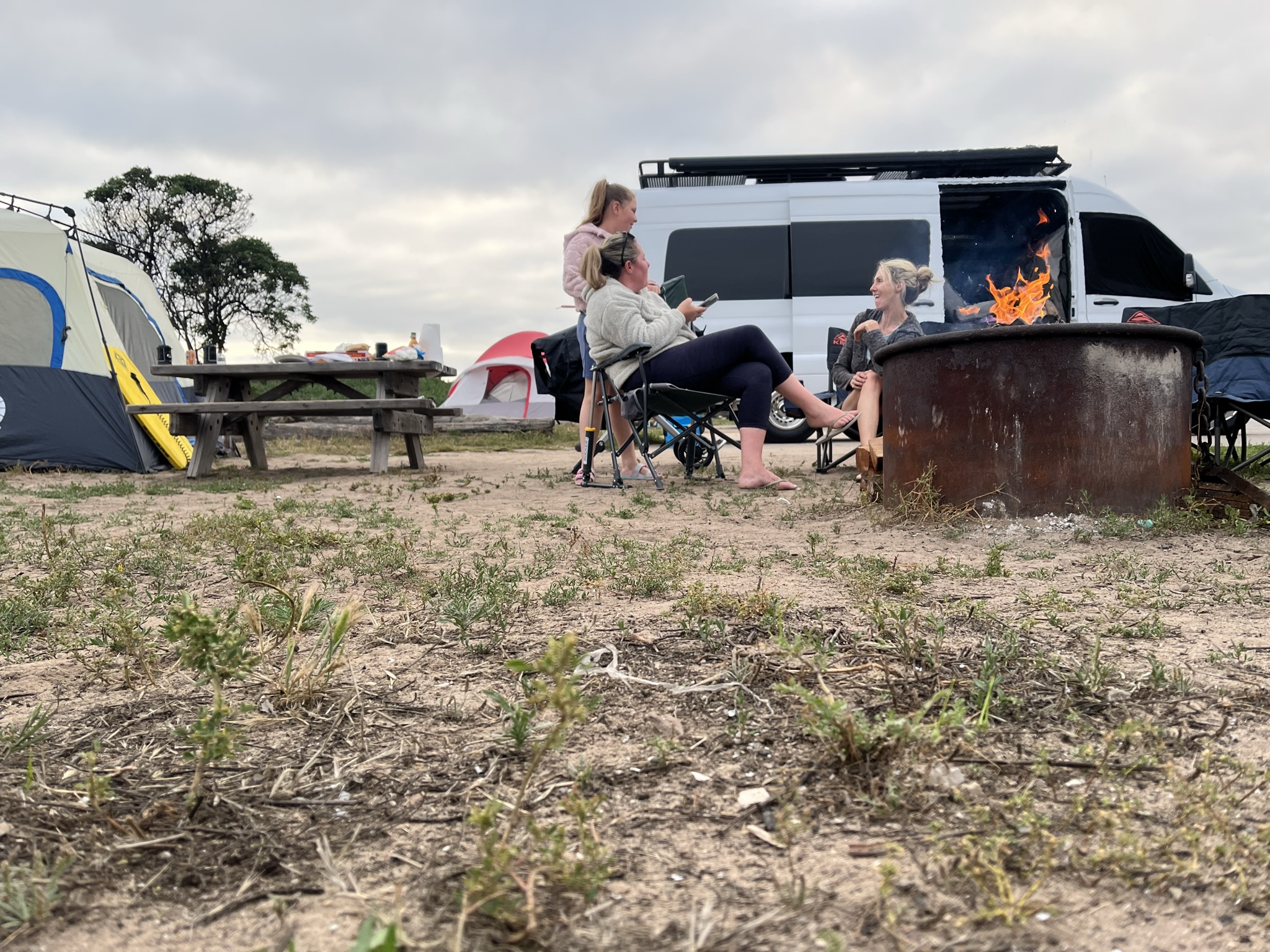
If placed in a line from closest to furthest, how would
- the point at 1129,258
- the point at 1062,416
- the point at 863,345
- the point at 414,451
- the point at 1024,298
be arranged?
the point at 1062,416 < the point at 863,345 < the point at 414,451 < the point at 1024,298 < the point at 1129,258

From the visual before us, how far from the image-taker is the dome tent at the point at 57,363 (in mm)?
7863

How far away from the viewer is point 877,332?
6.31m

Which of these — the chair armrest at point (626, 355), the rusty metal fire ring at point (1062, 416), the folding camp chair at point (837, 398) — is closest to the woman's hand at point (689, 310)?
the chair armrest at point (626, 355)

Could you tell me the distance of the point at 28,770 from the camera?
137 centimetres

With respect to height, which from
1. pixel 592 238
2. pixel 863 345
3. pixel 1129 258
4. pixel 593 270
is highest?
pixel 1129 258

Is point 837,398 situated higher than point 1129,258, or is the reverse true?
point 1129,258

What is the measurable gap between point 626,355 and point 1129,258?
6565 millimetres

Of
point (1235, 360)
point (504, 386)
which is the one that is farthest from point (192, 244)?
point (1235, 360)

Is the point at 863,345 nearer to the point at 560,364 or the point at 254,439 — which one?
the point at 560,364

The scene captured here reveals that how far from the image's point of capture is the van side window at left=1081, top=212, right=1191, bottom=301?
945 centimetres

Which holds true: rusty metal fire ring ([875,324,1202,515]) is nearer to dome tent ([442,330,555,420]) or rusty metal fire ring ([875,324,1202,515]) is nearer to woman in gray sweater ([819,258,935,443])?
woman in gray sweater ([819,258,935,443])

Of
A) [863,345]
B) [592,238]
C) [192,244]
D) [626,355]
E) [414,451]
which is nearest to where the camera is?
[626,355]

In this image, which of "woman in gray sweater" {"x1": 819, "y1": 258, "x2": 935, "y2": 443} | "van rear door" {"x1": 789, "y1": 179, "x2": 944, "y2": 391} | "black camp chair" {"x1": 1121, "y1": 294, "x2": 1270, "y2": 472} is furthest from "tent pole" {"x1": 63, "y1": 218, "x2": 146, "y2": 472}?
"black camp chair" {"x1": 1121, "y1": 294, "x2": 1270, "y2": 472}

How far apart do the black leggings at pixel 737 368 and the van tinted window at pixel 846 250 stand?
4.56 meters
